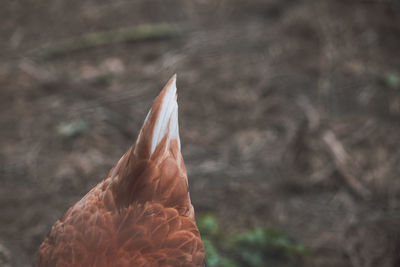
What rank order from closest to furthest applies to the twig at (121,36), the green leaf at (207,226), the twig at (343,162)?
the green leaf at (207,226) < the twig at (343,162) < the twig at (121,36)

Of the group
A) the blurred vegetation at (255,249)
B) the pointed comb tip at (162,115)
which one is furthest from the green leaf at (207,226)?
the pointed comb tip at (162,115)

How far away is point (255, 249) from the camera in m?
2.56

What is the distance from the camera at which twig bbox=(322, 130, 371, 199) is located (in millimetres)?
2992

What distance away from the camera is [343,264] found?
2.62m

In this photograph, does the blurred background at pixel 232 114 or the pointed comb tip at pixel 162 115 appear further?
the blurred background at pixel 232 114

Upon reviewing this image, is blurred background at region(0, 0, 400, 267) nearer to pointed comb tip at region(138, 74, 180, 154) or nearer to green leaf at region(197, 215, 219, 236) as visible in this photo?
green leaf at region(197, 215, 219, 236)

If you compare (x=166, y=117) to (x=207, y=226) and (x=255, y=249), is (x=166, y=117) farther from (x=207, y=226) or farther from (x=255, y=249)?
(x=255, y=249)

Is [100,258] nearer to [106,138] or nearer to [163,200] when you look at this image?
[163,200]

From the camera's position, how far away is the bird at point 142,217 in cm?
179

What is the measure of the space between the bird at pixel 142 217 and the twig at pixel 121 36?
293cm

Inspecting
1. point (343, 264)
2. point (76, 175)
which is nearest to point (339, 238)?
point (343, 264)

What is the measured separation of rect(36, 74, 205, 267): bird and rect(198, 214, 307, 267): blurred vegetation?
0.64 m

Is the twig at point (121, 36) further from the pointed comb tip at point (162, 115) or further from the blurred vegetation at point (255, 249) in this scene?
the pointed comb tip at point (162, 115)

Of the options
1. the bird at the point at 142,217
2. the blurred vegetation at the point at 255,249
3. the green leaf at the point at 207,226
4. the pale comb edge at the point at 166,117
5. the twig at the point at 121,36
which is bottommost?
the blurred vegetation at the point at 255,249
